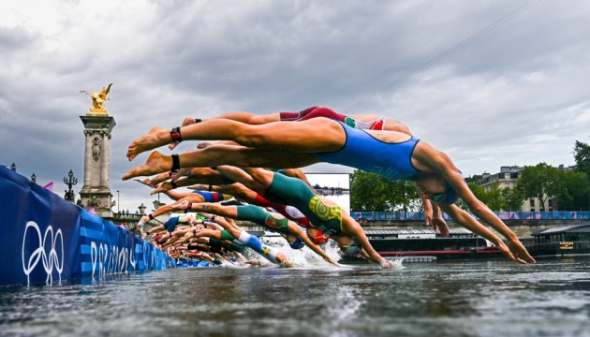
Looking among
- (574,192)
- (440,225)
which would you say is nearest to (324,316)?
(440,225)

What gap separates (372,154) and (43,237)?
13.2 ft

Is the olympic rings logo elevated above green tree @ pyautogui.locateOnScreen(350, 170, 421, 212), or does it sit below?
below

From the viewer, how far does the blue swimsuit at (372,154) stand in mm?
6691

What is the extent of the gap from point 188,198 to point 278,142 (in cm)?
1171

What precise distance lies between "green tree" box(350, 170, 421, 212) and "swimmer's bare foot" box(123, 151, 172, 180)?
84.9 metres

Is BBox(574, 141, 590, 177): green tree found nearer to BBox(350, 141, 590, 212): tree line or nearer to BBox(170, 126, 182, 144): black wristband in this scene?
BBox(350, 141, 590, 212): tree line

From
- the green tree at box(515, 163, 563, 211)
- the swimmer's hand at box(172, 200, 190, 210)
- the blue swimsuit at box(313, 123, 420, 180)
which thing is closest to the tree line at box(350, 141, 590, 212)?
the green tree at box(515, 163, 563, 211)

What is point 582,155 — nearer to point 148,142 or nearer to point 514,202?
point 514,202

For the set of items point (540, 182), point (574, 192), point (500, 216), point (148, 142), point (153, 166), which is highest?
point (540, 182)

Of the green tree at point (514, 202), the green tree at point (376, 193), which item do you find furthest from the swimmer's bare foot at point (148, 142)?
the green tree at point (514, 202)

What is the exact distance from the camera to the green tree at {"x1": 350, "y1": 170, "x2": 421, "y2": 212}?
3602 inches

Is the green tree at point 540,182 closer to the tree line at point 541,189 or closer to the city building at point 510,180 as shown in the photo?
the tree line at point 541,189

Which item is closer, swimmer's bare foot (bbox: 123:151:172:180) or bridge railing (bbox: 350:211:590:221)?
swimmer's bare foot (bbox: 123:151:172:180)

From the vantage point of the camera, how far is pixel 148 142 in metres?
6.36
